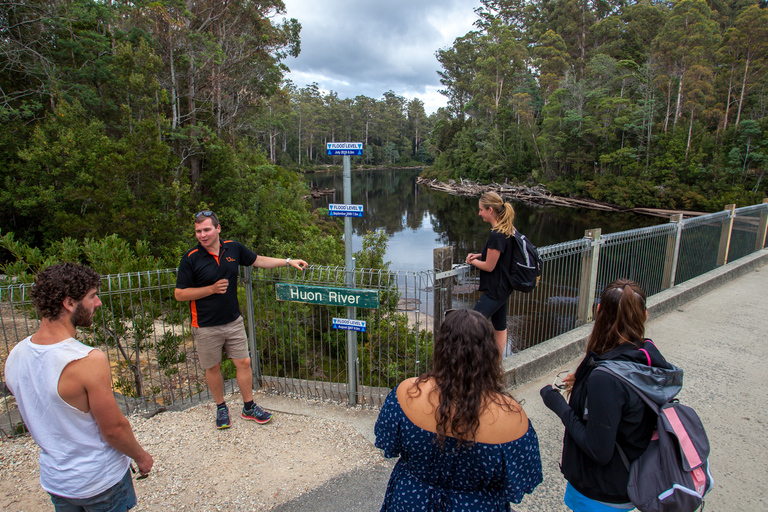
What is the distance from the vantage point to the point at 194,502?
300 cm

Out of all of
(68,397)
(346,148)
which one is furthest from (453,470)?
(346,148)

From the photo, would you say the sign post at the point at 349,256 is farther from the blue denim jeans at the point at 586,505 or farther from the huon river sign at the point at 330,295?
the blue denim jeans at the point at 586,505

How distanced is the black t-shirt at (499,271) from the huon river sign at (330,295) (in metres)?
0.94

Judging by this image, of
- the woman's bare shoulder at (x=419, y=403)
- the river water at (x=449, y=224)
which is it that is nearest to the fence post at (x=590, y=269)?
the woman's bare shoulder at (x=419, y=403)

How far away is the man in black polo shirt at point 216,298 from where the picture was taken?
349 cm

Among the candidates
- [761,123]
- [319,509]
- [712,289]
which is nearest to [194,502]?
[319,509]

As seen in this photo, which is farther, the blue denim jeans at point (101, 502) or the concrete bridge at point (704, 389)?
the concrete bridge at point (704, 389)

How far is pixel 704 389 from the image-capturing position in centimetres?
439

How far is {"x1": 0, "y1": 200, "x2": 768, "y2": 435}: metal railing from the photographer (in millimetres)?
4090

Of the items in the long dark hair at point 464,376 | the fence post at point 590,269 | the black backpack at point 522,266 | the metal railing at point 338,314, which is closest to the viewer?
the long dark hair at point 464,376

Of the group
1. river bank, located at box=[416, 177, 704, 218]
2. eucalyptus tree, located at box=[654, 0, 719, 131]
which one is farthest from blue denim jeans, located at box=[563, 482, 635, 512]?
eucalyptus tree, located at box=[654, 0, 719, 131]

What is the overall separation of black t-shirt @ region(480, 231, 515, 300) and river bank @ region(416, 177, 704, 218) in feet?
79.4

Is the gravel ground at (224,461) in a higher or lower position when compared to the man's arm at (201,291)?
lower

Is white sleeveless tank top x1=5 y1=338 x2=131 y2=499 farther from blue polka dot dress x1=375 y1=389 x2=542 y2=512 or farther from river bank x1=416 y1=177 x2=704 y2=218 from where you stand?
river bank x1=416 y1=177 x2=704 y2=218
